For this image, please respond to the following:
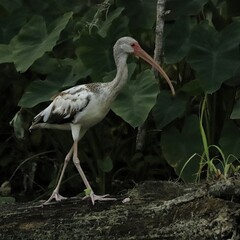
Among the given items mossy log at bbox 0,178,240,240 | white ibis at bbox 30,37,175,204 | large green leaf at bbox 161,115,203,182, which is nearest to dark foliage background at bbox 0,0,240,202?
large green leaf at bbox 161,115,203,182

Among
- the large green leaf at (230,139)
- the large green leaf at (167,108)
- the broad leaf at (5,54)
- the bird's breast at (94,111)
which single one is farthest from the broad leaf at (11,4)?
the bird's breast at (94,111)

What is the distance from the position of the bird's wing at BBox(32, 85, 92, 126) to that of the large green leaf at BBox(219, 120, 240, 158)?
1631mm

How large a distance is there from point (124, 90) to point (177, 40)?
2.85ft

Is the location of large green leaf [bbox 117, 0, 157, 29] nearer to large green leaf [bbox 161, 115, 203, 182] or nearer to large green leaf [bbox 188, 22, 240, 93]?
large green leaf [bbox 188, 22, 240, 93]

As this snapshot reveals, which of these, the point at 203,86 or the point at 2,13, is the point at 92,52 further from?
the point at 2,13

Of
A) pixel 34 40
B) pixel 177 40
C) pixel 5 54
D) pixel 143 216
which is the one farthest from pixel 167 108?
pixel 143 216

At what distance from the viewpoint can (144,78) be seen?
6.32 metres

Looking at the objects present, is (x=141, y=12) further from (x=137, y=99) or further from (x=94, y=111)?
(x=94, y=111)

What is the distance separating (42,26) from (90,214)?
2480 millimetres

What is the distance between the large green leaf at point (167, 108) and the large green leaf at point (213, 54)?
43cm

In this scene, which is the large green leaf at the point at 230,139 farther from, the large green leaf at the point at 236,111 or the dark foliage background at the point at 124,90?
the large green leaf at the point at 236,111

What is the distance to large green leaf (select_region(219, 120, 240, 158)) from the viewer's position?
260 inches

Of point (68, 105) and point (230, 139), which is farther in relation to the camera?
point (230, 139)

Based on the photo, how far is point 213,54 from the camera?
6535mm
